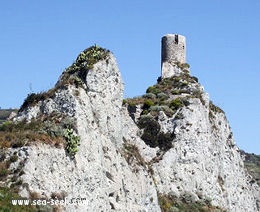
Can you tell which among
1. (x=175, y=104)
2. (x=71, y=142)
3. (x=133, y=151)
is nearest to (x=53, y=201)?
(x=71, y=142)

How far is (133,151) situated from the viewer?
156 ft

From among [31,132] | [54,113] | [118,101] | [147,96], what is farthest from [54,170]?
[147,96]

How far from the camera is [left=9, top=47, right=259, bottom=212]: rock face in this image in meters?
34.7

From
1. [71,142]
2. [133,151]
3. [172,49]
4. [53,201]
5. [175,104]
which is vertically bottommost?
[53,201]

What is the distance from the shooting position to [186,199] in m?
52.7

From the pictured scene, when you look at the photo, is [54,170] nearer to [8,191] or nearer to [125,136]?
[8,191]

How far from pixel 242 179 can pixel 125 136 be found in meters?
24.2

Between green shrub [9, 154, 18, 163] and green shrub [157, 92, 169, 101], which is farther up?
green shrub [157, 92, 169, 101]

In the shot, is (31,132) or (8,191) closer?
(8,191)

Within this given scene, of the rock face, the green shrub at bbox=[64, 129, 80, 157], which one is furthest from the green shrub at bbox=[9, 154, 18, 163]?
the green shrub at bbox=[64, 129, 80, 157]

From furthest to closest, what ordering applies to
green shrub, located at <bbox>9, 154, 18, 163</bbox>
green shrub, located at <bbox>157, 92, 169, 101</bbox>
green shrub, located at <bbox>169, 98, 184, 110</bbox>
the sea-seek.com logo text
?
green shrub, located at <bbox>157, 92, 169, 101</bbox>, green shrub, located at <bbox>169, 98, 184, 110</bbox>, green shrub, located at <bbox>9, 154, 18, 163</bbox>, the sea-seek.com logo text

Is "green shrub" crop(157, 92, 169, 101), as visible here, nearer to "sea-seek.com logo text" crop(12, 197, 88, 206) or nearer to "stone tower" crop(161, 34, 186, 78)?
"stone tower" crop(161, 34, 186, 78)

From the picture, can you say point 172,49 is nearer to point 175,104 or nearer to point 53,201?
point 175,104

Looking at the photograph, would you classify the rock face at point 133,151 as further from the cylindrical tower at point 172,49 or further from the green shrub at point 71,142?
the cylindrical tower at point 172,49
